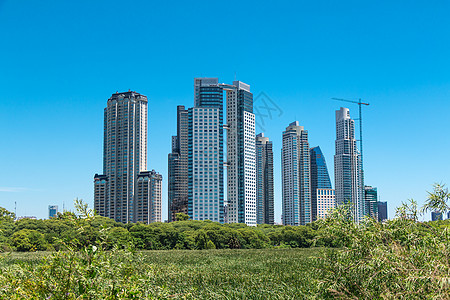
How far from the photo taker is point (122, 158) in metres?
156

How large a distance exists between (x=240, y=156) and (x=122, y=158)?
46333 millimetres

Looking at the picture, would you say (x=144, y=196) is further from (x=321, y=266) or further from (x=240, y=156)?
(x=321, y=266)

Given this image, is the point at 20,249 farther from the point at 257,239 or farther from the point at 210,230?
the point at 257,239

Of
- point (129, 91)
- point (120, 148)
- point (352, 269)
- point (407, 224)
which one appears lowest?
point (352, 269)

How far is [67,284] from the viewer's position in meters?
6.26

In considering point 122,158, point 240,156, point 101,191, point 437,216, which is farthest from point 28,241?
point 240,156

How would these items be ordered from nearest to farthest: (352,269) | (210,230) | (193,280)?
(352,269)
(193,280)
(210,230)

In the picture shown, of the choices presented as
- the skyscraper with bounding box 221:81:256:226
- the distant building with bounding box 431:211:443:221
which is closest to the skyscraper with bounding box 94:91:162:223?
the skyscraper with bounding box 221:81:256:226

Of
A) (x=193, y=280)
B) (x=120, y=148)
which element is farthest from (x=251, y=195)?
(x=193, y=280)

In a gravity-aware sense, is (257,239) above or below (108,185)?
below

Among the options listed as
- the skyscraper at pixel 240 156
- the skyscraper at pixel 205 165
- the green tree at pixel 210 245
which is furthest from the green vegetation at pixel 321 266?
the skyscraper at pixel 240 156

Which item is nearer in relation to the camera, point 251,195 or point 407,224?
Answer: point 407,224

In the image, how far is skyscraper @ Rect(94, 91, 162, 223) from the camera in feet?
507

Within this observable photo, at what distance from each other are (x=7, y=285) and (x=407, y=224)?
906 centimetres
